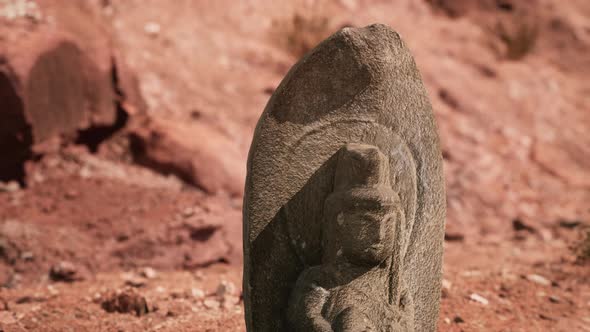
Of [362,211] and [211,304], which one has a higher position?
[362,211]

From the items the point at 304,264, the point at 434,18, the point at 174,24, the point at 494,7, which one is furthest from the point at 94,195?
the point at 494,7

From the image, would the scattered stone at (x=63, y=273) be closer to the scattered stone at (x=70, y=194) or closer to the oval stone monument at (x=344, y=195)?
the scattered stone at (x=70, y=194)

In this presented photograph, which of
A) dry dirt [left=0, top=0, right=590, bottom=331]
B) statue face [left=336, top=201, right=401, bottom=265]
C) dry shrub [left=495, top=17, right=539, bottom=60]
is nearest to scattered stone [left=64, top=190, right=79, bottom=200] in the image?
dry dirt [left=0, top=0, right=590, bottom=331]

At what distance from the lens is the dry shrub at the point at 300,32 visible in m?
6.92

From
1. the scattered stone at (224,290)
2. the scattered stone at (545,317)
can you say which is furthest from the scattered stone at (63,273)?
the scattered stone at (545,317)

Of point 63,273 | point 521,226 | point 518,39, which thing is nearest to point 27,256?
point 63,273

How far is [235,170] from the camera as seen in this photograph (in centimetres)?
527

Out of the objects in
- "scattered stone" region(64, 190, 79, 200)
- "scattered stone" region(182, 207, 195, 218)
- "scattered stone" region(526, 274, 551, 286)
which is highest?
"scattered stone" region(64, 190, 79, 200)

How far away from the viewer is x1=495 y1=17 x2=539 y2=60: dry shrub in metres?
7.95

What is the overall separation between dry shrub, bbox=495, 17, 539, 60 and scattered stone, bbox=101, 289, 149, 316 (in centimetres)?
575

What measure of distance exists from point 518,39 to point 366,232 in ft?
20.8

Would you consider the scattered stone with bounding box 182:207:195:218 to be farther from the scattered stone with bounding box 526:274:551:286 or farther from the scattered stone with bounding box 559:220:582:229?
the scattered stone with bounding box 559:220:582:229

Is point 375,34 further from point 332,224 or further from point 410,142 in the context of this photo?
point 332,224

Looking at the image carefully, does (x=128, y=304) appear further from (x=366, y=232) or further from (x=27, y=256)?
(x=366, y=232)
